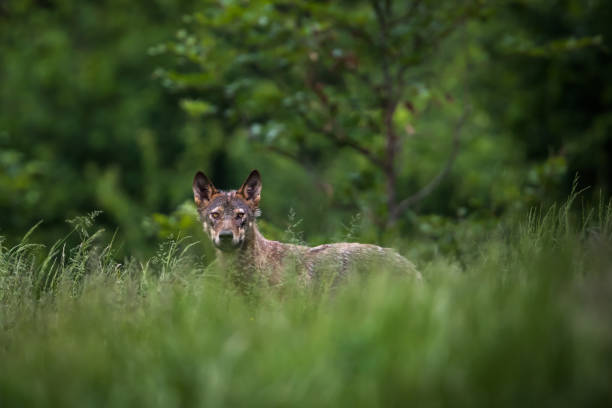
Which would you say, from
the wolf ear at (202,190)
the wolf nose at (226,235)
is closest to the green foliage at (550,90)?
the wolf ear at (202,190)

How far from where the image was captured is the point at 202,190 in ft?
22.3

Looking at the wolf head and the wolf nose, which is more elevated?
the wolf head

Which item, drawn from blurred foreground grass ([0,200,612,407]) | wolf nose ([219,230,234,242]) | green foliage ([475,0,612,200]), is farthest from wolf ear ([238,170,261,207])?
green foliage ([475,0,612,200])

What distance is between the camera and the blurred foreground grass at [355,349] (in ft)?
8.64

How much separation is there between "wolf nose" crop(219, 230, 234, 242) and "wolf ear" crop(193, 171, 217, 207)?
0.76 m

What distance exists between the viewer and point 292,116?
9.62 m

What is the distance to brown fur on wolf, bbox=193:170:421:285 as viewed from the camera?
5.62m

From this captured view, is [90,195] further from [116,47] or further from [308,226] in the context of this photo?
[308,226]

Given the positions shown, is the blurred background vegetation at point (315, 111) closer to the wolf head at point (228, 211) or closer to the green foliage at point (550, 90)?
the green foliage at point (550, 90)

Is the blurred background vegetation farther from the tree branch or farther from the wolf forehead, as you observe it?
the wolf forehead

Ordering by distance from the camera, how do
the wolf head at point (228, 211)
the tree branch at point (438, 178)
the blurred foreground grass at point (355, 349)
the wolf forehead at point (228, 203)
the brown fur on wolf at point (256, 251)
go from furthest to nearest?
1. the tree branch at point (438, 178)
2. the wolf forehead at point (228, 203)
3. the wolf head at point (228, 211)
4. the brown fur on wolf at point (256, 251)
5. the blurred foreground grass at point (355, 349)

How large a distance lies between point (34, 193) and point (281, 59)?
35.8 ft

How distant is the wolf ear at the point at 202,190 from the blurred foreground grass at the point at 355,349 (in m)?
2.77

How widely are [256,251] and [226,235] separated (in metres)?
0.33
